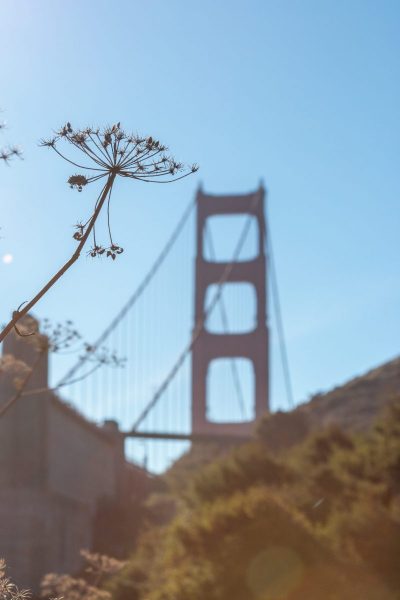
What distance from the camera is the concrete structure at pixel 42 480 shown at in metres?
40.0

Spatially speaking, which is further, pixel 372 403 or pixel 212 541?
pixel 372 403

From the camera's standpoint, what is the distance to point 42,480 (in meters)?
45.8

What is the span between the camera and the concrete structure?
40.0 m

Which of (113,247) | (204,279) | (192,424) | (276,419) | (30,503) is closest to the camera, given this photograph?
(113,247)

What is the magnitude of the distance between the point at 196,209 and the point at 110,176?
345 ft

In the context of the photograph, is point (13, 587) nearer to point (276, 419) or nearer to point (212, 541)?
point (212, 541)

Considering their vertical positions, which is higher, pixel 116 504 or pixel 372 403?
pixel 372 403

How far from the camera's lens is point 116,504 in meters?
66.0

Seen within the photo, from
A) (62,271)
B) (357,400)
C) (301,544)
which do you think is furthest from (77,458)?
(357,400)

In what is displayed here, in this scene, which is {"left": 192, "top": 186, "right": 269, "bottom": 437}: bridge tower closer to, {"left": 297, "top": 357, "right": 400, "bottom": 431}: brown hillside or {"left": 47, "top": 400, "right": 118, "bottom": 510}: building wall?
{"left": 297, "top": 357, "right": 400, "bottom": 431}: brown hillside

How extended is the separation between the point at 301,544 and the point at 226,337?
7282 cm

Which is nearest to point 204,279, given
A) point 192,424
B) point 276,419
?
point 192,424

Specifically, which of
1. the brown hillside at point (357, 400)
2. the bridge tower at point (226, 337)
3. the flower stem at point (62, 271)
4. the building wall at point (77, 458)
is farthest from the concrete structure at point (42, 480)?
the bridge tower at point (226, 337)

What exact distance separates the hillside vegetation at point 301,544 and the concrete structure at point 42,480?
154 inches
